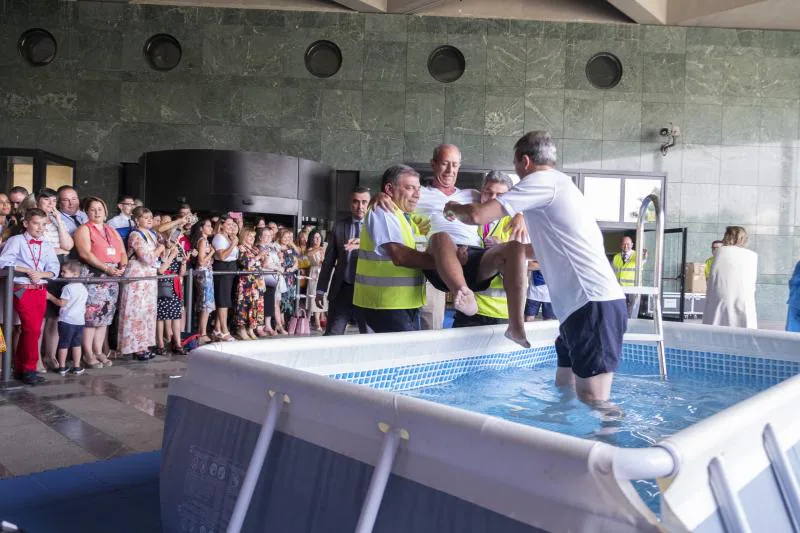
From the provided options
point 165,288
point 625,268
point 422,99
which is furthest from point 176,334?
point 422,99

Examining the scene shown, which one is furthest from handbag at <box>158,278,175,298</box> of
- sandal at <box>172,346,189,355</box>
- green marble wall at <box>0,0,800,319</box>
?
green marble wall at <box>0,0,800,319</box>

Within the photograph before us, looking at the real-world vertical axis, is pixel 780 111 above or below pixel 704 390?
above

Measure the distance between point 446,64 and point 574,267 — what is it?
13.1 m

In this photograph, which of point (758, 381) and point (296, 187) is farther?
point (296, 187)

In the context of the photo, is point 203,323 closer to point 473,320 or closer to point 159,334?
point 159,334

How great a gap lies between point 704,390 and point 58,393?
5.10m

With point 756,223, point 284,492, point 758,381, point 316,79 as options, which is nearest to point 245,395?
point 284,492

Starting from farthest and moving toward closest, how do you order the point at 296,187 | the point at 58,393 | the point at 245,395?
the point at 296,187 → the point at 58,393 → the point at 245,395

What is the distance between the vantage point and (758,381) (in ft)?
15.9

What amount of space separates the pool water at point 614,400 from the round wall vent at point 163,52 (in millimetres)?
12853

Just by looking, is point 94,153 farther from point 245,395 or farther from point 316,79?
point 245,395

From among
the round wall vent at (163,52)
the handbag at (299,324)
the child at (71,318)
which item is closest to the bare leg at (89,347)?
the child at (71,318)

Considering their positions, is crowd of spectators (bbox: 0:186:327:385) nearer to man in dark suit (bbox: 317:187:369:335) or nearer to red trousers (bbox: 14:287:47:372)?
red trousers (bbox: 14:287:47:372)

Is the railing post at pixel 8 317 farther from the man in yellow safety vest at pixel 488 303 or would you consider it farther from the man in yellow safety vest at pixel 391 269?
the man in yellow safety vest at pixel 488 303
